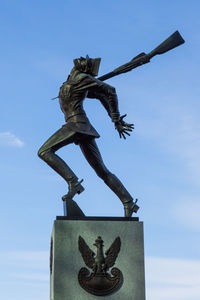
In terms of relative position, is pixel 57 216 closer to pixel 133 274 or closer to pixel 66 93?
pixel 133 274

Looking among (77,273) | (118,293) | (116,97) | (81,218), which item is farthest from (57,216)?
(116,97)

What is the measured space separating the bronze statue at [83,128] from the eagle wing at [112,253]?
823mm

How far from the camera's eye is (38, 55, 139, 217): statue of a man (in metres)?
11.5

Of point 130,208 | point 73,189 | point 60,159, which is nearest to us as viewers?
point 73,189

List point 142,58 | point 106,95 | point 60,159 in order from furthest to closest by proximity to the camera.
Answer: point 142,58
point 106,95
point 60,159

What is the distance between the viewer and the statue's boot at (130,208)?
1160cm

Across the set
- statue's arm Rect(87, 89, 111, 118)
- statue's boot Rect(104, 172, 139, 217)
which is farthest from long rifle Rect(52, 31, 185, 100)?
statue's boot Rect(104, 172, 139, 217)

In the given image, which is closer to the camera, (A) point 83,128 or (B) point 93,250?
(B) point 93,250

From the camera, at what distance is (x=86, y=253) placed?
422 inches

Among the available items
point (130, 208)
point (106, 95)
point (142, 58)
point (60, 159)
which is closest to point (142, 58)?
point (142, 58)

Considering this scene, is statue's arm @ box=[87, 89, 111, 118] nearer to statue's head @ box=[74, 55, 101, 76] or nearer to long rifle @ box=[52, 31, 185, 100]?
statue's head @ box=[74, 55, 101, 76]

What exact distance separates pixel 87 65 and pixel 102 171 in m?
2.20

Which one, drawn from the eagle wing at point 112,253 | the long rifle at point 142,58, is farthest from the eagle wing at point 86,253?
the long rifle at point 142,58

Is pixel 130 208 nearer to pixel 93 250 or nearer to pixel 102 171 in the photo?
pixel 102 171
